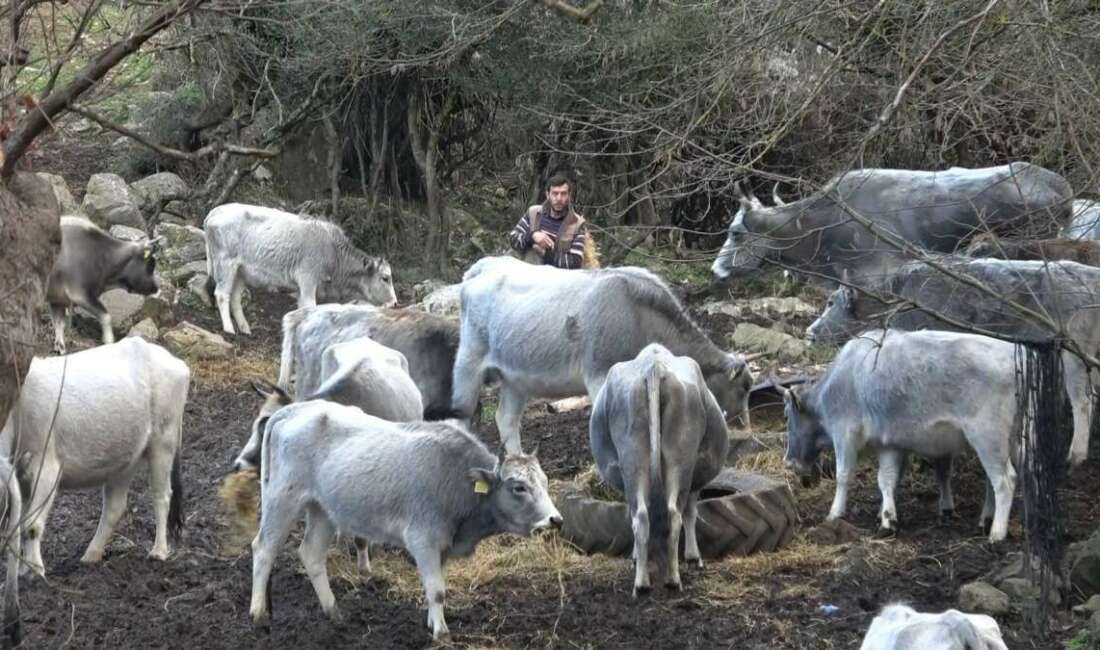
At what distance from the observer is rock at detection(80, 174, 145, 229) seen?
21.6 m

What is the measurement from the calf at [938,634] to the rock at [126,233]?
1613 cm

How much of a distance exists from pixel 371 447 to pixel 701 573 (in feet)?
7.24

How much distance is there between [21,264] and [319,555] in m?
2.80

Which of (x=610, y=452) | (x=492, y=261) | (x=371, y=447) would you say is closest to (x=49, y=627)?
(x=371, y=447)

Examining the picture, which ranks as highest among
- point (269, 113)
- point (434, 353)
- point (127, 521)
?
point (269, 113)

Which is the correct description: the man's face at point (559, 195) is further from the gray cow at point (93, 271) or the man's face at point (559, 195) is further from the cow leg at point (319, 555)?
the gray cow at point (93, 271)

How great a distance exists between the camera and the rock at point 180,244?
21562 millimetres

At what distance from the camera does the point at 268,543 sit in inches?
356

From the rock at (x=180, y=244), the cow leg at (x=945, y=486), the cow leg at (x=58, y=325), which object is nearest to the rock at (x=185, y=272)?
the rock at (x=180, y=244)

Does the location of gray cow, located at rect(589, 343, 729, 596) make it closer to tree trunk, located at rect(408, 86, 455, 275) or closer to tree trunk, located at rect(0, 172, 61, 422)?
tree trunk, located at rect(0, 172, 61, 422)

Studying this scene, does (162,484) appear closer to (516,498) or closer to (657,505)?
(516,498)

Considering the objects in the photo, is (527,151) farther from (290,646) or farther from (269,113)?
(290,646)

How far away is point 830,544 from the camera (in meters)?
10.5

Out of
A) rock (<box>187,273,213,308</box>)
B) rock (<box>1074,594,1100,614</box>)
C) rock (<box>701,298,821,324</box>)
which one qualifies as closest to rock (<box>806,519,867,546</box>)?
rock (<box>1074,594,1100,614</box>)
